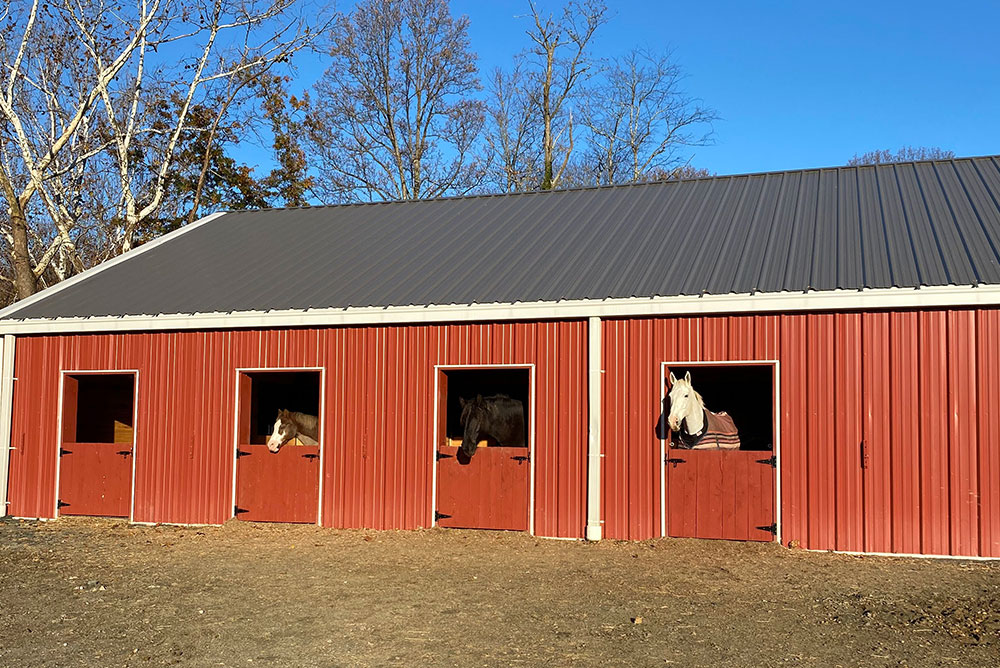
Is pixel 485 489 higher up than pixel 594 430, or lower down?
lower down

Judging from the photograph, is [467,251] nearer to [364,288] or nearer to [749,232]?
[364,288]

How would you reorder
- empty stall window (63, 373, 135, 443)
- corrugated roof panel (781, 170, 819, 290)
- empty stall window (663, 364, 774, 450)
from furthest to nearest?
empty stall window (63, 373, 135, 443), empty stall window (663, 364, 774, 450), corrugated roof panel (781, 170, 819, 290)

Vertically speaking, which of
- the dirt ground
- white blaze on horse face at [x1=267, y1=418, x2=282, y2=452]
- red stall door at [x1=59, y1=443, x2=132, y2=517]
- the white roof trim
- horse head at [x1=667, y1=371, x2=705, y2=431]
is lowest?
the dirt ground

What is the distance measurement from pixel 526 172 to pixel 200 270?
18.9m

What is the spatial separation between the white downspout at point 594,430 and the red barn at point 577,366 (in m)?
0.03

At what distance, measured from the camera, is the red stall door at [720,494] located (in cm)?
1114

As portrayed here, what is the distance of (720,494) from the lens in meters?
11.3

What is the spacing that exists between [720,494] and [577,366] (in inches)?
88.2

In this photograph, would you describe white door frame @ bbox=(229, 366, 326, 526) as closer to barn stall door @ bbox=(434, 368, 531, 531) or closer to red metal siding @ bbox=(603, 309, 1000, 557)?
barn stall door @ bbox=(434, 368, 531, 531)

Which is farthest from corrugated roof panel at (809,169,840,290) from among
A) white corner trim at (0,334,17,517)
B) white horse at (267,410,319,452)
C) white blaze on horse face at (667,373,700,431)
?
white corner trim at (0,334,17,517)

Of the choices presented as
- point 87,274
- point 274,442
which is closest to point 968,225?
point 274,442

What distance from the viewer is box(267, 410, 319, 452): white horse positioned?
1333 cm

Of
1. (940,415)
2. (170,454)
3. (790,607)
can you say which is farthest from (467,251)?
(790,607)

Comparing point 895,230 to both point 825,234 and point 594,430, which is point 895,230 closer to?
point 825,234
